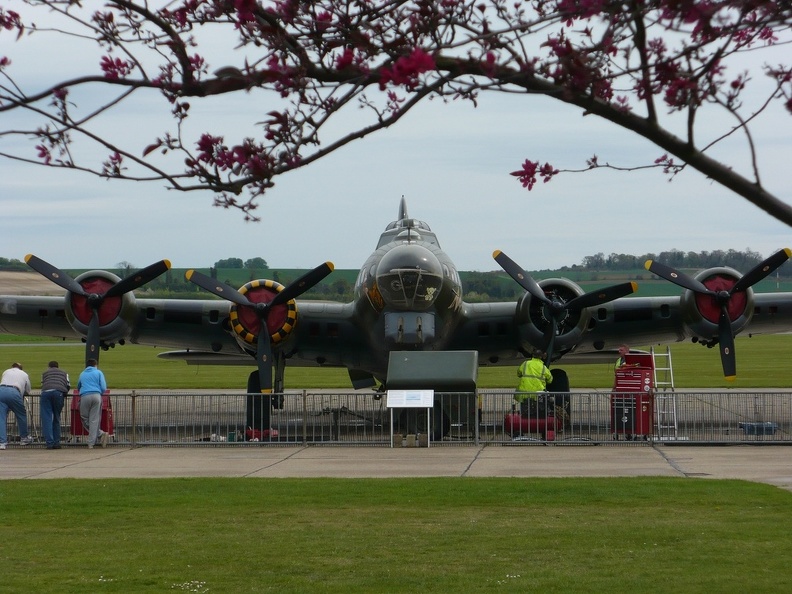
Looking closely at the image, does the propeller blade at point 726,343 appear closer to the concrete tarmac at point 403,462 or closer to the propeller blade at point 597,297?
the propeller blade at point 597,297

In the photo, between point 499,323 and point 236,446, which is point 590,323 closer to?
point 499,323

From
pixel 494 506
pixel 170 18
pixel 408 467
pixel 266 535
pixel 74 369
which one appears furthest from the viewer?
pixel 74 369

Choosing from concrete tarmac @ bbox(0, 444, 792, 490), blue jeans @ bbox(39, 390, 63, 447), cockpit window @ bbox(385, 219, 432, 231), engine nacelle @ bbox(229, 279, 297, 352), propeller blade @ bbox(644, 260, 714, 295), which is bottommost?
concrete tarmac @ bbox(0, 444, 792, 490)

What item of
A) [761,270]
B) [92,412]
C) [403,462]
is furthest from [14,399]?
[761,270]

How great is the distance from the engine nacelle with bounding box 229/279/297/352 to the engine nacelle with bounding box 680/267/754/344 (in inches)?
315

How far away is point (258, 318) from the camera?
22.3 m

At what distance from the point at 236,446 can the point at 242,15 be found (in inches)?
620

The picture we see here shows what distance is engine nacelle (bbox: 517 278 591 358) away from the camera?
2292 centimetres

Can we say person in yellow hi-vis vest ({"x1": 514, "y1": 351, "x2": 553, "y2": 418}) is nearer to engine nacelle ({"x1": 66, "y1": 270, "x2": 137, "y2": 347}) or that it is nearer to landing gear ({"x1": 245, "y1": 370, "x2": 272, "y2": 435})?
landing gear ({"x1": 245, "y1": 370, "x2": 272, "y2": 435})

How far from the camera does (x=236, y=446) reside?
65.2ft

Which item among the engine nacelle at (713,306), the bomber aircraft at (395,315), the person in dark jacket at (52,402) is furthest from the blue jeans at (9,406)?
the engine nacelle at (713,306)

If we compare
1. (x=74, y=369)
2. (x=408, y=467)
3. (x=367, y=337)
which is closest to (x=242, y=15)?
(x=408, y=467)

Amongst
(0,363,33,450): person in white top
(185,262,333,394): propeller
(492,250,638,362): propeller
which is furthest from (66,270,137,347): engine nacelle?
(492,250,638,362): propeller

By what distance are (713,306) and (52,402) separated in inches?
501
